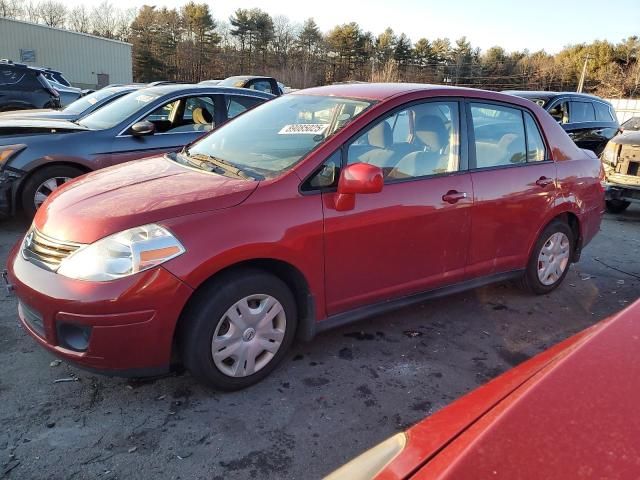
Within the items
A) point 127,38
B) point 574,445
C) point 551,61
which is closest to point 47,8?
point 127,38

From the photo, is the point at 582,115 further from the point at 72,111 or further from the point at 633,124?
the point at 72,111

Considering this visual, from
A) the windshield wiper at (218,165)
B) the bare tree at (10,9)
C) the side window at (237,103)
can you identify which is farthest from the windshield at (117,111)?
the bare tree at (10,9)

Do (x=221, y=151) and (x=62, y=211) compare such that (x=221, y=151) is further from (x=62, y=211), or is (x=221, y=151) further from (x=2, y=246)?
(x=2, y=246)

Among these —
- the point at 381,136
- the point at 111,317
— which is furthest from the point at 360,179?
the point at 111,317

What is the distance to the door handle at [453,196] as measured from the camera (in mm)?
3369

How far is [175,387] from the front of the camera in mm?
2857

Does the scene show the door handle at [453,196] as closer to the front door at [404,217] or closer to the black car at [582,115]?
the front door at [404,217]

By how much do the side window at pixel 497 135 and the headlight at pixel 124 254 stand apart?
2.23m

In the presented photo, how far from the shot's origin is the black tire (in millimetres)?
8047

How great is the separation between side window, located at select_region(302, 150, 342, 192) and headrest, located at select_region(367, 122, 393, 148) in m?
0.28

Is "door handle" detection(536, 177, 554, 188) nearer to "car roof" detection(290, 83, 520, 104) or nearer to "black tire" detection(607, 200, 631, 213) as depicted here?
"car roof" detection(290, 83, 520, 104)

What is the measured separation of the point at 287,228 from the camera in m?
2.75

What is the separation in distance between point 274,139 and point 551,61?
71113mm

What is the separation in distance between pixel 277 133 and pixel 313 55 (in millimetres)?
66168
